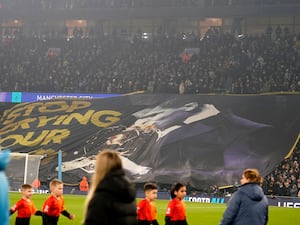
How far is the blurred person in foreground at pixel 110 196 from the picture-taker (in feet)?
18.7

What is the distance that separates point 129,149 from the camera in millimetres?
35969

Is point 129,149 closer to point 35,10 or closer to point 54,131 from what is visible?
point 54,131

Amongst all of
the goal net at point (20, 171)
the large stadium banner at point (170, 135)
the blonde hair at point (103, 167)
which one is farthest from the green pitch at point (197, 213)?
the blonde hair at point (103, 167)

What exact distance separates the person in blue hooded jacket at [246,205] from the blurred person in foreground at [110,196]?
2.81 meters

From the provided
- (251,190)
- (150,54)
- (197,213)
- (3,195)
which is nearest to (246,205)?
(251,190)

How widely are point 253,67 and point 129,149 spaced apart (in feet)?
36.0

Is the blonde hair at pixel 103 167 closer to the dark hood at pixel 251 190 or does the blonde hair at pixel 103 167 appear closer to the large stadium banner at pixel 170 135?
the dark hood at pixel 251 190

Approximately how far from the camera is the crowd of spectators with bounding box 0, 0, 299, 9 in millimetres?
49469

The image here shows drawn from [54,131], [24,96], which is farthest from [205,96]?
[24,96]

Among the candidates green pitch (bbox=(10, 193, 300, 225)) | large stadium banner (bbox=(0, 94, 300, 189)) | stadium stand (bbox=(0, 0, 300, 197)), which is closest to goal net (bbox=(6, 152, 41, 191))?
green pitch (bbox=(10, 193, 300, 225))

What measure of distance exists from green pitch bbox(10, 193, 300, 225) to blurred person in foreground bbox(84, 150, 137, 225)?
1477cm

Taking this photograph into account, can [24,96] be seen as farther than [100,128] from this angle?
Yes

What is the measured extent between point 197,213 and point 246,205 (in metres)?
17.1

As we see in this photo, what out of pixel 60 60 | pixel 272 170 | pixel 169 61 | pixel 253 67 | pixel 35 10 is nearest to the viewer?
pixel 272 170
